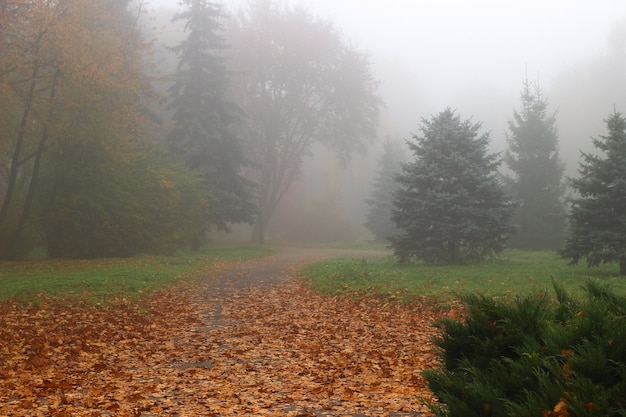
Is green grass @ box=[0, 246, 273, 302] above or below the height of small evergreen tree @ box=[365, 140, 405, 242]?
below

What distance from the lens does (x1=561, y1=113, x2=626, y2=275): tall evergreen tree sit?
16078mm

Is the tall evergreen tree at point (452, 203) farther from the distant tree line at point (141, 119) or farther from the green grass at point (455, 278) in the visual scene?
the distant tree line at point (141, 119)

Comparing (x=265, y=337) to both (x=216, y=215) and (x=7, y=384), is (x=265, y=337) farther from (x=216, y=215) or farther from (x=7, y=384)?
(x=216, y=215)


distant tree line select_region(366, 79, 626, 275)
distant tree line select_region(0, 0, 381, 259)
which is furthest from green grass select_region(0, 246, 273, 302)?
distant tree line select_region(366, 79, 626, 275)

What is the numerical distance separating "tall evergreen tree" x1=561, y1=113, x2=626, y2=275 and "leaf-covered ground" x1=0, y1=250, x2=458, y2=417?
6.83 m

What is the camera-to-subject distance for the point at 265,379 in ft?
24.6

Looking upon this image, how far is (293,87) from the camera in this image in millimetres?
42156

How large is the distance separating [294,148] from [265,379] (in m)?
36.9

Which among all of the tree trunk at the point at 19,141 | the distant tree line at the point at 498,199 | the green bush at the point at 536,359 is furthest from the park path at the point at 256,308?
the tree trunk at the point at 19,141

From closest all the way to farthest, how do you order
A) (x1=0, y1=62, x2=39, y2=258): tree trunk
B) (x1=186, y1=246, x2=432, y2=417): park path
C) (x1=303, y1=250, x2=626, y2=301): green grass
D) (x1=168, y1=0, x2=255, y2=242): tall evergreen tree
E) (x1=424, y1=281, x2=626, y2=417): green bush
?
1. (x1=424, y1=281, x2=626, y2=417): green bush
2. (x1=186, y1=246, x2=432, y2=417): park path
3. (x1=303, y1=250, x2=626, y2=301): green grass
4. (x1=0, y1=62, x2=39, y2=258): tree trunk
5. (x1=168, y1=0, x2=255, y2=242): tall evergreen tree

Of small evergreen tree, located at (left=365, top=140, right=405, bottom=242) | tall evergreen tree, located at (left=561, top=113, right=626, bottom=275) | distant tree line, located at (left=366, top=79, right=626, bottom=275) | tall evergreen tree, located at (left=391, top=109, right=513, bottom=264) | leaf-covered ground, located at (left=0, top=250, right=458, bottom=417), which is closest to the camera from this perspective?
leaf-covered ground, located at (left=0, top=250, right=458, bottom=417)

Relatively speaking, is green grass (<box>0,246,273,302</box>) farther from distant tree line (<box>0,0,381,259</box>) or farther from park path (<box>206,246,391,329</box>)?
distant tree line (<box>0,0,381,259</box>)

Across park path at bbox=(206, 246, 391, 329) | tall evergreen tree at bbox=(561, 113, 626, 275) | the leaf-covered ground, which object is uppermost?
tall evergreen tree at bbox=(561, 113, 626, 275)

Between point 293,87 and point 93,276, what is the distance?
2796 centimetres
